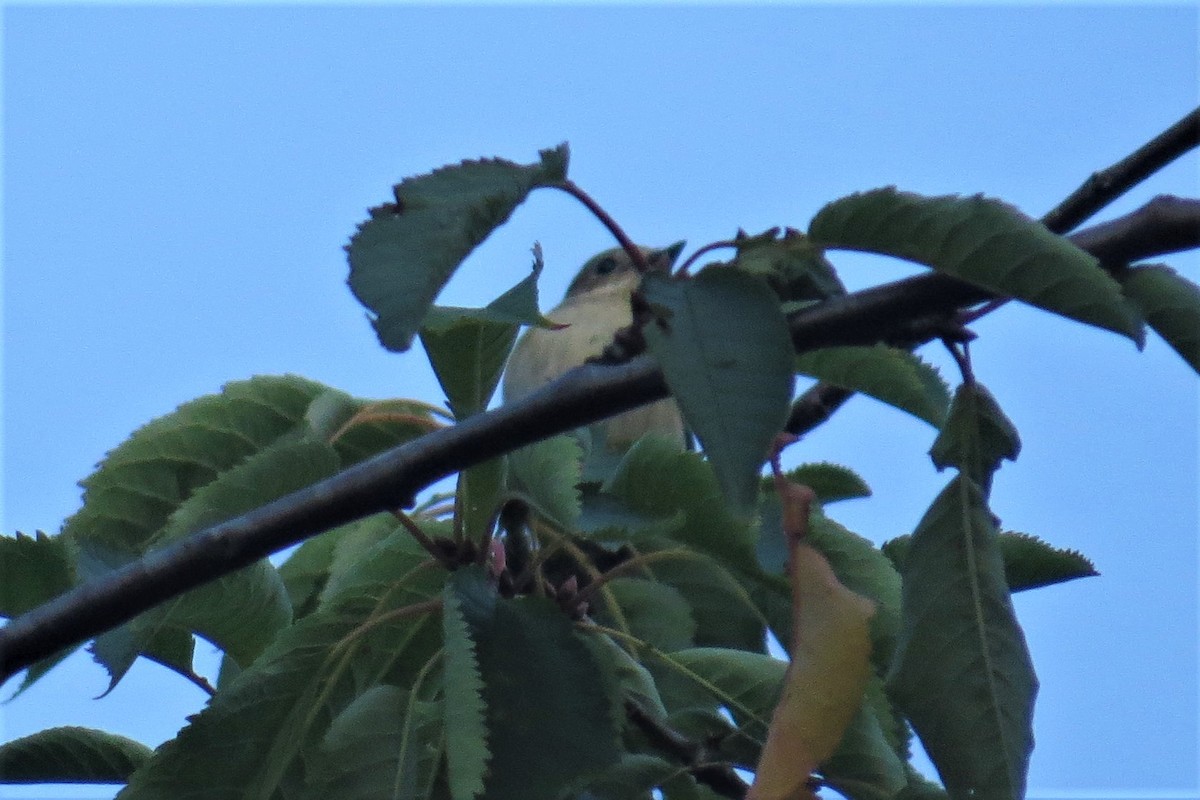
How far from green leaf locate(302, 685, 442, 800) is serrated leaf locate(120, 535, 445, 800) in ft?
0.16

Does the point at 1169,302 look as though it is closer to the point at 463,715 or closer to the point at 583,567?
the point at 463,715

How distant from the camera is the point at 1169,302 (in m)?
1.36

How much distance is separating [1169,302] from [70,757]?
1.64 meters

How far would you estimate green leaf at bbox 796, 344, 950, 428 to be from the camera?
1646 mm

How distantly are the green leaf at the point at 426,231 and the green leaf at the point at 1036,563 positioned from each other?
793mm

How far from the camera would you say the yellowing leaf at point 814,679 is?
51.9 inches

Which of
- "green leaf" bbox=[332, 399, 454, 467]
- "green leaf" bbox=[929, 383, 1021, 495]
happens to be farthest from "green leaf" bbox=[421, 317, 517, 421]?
"green leaf" bbox=[929, 383, 1021, 495]

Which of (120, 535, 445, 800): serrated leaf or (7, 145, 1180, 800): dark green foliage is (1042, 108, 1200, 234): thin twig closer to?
(7, 145, 1180, 800): dark green foliage

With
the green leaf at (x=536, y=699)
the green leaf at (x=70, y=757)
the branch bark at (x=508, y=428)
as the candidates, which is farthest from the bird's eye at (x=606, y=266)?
the branch bark at (x=508, y=428)

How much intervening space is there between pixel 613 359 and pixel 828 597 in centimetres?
33

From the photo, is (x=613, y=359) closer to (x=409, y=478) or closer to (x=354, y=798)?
(x=409, y=478)

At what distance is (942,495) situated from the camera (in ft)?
5.30

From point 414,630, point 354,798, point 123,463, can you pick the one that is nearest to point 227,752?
point 354,798

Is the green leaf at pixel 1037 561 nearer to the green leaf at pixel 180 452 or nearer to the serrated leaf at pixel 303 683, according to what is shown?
the serrated leaf at pixel 303 683
